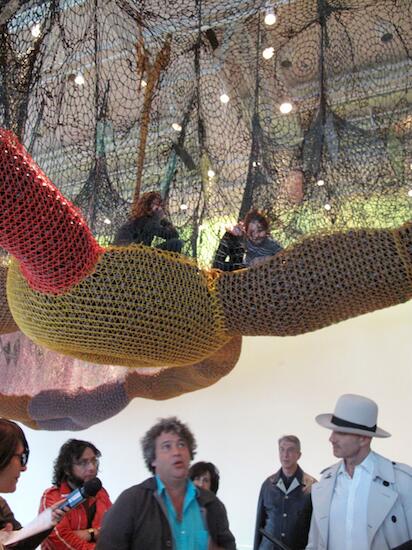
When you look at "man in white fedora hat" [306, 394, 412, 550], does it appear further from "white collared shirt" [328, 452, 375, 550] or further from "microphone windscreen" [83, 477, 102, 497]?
"microphone windscreen" [83, 477, 102, 497]

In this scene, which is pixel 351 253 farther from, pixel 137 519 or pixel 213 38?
pixel 213 38

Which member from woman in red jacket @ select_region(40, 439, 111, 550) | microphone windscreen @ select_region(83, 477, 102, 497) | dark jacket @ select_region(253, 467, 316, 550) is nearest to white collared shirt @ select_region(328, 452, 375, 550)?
microphone windscreen @ select_region(83, 477, 102, 497)

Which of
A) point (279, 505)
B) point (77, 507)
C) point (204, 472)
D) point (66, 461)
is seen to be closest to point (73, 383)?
point (66, 461)

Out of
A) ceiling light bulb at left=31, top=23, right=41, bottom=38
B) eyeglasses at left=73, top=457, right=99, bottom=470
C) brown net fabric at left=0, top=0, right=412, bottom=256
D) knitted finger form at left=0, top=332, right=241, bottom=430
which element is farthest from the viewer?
knitted finger form at left=0, top=332, right=241, bottom=430

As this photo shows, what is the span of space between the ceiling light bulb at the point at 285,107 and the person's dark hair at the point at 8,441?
1.51 m

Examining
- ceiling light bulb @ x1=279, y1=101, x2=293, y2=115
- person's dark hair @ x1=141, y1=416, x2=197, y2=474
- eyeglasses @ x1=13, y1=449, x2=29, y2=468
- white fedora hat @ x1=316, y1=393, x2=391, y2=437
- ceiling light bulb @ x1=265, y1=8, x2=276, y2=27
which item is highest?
ceiling light bulb @ x1=265, y1=8, x2=276, y2=27

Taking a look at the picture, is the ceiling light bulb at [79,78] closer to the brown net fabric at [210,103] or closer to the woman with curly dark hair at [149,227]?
the brown net fabric at [210,103]

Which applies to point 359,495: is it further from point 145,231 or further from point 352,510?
point 145,231

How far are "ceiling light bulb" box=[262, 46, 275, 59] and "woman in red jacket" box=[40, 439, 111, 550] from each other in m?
1.81

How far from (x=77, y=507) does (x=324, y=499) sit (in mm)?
1173

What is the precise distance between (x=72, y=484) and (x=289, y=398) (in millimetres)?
3584

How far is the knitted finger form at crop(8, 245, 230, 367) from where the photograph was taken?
6.67 ft

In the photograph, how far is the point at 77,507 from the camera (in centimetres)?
274

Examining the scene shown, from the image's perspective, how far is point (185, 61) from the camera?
104 inches
